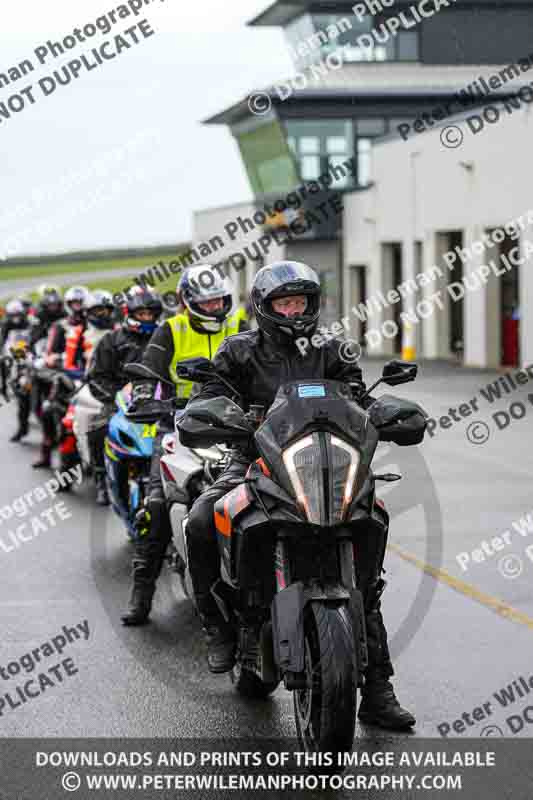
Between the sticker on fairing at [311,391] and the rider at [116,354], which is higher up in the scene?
the sticker on fairing at [311,391]

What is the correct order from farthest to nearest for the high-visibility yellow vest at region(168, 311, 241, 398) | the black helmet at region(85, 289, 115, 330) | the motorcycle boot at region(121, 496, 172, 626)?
the black helmet at region(85, 289, 115, 330) → the high-visibility yellow vest at region(168, 311, 241, 398) → the motorcycle boot at region(121, 496, 172, 626)

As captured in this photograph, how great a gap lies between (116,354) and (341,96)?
4700 centimetres

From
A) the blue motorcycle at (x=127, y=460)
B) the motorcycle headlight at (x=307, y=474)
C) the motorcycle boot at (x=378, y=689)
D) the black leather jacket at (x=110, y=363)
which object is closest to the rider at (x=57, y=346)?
the black leather jacket at (x=110, y=363)

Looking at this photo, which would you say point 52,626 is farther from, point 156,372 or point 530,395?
point 530,395

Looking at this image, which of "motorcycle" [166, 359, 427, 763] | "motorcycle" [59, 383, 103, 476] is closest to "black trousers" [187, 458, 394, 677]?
"motorcycle" [166, 359, 427, 763]

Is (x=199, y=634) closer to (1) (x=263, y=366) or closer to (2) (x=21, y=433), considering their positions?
(1) (x=263, y=366)

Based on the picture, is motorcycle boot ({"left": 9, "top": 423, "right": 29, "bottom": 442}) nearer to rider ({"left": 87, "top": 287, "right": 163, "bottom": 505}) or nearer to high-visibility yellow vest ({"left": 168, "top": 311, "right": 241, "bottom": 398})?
rider ({"left": 87, "top": 287, "right": 163, "bottom": 505})

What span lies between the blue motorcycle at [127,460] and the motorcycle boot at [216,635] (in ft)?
10.5

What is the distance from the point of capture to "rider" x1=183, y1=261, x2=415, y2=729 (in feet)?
20.4

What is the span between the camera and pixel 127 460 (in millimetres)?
10289

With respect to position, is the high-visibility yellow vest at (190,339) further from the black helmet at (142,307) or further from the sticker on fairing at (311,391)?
the sticker on fairing at (311,391)

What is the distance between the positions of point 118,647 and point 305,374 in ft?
8.18

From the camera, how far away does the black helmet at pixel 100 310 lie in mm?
14914

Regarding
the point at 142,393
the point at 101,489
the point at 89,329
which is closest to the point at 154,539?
the point at 142,393
